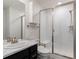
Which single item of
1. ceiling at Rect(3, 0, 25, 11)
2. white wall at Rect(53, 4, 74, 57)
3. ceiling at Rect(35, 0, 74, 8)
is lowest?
white wall at Rect(53, 4, 74, 57)

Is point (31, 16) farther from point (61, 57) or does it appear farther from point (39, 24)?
point (61, 57)

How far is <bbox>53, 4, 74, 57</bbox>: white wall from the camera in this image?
3056 millimetres

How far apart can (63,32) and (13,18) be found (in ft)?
6.47


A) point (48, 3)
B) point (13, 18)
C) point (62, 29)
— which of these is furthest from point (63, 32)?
point (13, 18)

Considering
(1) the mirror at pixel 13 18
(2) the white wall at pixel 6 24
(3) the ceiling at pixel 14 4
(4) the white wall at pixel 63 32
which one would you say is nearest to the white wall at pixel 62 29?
(4) the white wall at pixel 63 32

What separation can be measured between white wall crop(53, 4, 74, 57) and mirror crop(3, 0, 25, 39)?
4.81ft

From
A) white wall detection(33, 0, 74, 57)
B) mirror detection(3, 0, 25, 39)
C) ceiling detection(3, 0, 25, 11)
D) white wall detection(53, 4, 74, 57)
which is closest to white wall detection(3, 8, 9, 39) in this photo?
mirror detection(3, 0, 25, 39)

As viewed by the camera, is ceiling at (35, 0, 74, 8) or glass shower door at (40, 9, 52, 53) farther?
glass shower door at (40, 9, 52, 53)

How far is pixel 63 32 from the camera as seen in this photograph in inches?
128

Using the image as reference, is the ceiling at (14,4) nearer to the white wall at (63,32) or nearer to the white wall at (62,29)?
the white wall at (62,29)

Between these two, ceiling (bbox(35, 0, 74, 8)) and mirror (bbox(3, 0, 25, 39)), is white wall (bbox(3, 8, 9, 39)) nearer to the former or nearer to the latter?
mirror (bbox(3, 0, 25, 39))

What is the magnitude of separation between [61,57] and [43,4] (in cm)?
234

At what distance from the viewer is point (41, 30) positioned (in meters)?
3.70

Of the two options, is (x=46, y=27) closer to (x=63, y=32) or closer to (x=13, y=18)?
(x=63, y=32)
